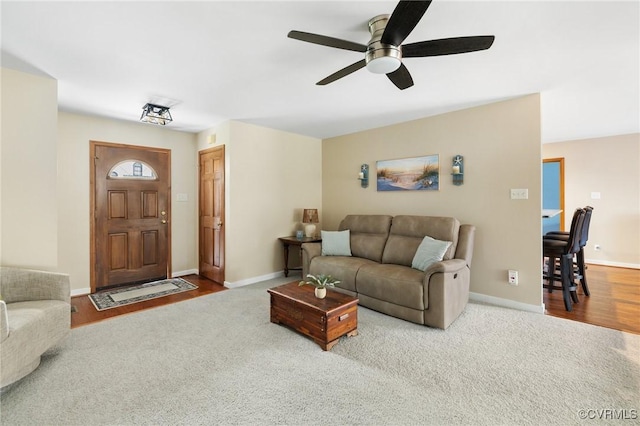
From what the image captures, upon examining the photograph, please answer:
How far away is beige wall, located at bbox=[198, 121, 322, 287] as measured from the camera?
161 inches

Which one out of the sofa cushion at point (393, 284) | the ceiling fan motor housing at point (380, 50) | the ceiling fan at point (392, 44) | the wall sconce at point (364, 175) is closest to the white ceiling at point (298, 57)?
the ceiling fan motor housing at point (380, 50)

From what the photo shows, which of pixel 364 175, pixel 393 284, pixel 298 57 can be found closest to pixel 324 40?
pixel 298 57

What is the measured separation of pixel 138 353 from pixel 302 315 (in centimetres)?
134

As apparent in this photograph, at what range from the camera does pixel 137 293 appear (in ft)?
12.5

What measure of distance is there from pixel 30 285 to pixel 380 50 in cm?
316

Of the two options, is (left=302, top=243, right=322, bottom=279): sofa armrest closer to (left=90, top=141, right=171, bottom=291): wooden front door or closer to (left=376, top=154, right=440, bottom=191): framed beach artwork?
(left=376, top=154, right=440, bottom=191): framed beach artwork

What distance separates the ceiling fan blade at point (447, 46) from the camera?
65.1 inches

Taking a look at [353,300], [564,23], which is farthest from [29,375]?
[564,23]

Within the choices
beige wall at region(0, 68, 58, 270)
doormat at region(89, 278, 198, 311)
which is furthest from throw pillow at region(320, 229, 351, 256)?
beige wall at region(0, 68, 58, 270)

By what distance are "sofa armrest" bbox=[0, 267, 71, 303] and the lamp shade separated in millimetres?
3080

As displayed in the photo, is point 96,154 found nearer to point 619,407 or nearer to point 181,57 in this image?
point 181,57

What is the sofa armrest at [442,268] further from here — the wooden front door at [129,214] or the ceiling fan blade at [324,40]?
the wooden front door at [129,214]

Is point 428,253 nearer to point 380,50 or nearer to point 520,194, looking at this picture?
point 520,194

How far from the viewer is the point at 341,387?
6.15 feet
